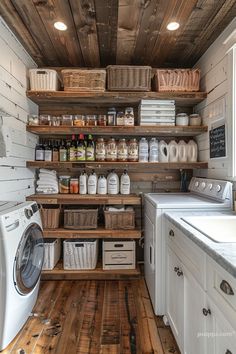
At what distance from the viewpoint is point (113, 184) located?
8.26ft

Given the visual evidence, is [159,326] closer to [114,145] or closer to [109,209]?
[109,209]

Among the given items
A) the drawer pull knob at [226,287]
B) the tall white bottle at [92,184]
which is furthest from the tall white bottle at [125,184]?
the drawer pull knob at [226,287]

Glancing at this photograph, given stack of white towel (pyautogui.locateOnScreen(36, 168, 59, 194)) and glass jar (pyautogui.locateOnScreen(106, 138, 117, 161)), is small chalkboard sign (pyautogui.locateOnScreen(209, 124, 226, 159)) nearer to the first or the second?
glass jar (pyautogui.locateOnScreen(106, 138, 117, 161))

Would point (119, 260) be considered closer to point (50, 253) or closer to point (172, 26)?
point (50, 253)

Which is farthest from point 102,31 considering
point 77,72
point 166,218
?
point 166,218

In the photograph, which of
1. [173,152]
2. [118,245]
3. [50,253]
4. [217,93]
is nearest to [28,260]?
[50,253]

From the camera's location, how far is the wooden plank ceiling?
66.3 inches

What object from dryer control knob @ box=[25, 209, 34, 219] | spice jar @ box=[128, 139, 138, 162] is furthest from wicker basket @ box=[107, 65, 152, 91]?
dryer control knob @ box=[25, 209, 34, 219]

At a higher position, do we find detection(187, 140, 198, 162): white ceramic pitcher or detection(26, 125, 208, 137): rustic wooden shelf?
detection(26, 125, 208, 137): rustic wooden shelf

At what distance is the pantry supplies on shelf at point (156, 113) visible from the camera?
2.39 meters

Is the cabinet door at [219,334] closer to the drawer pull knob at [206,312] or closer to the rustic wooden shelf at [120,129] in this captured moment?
the drawer pull knob at [206,312]

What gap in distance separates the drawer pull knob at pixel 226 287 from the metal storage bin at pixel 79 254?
1.66 metres

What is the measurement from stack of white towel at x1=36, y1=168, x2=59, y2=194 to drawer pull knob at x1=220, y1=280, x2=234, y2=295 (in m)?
2.00

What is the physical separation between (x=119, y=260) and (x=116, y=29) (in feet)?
6.81
